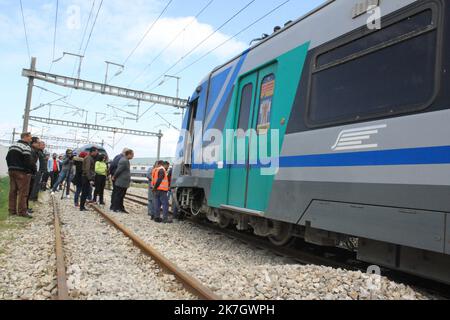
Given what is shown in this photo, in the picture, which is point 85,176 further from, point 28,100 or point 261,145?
point 28,100

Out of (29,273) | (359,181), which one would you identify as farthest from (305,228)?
(29,273)

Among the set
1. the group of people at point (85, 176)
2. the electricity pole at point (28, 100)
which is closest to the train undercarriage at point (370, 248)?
the group of people at point (85, 176)

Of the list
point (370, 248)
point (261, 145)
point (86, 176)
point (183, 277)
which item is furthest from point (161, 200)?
point (370, 248)

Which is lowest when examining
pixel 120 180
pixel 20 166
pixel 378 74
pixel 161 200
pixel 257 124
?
pixel 161 200

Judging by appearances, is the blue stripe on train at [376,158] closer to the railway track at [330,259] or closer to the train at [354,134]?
the train at [354,134]

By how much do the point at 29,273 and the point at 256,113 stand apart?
152 inches

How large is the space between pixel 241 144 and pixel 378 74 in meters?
2.97

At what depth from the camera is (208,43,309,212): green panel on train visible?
19.0ft

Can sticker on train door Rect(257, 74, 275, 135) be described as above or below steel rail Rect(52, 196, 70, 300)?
above

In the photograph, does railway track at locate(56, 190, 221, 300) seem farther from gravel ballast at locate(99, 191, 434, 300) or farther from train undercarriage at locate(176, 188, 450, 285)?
train undercarriage at locate(176, 188, 450, 285)

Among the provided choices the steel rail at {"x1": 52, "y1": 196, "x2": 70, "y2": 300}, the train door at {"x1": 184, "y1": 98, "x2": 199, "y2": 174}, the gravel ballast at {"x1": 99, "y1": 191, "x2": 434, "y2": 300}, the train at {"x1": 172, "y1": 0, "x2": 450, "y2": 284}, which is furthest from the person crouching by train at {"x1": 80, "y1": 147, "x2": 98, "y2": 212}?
the train at {"x1": 172, "y1": 0, "x2": 450, "y2": 284}

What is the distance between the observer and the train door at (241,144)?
22.1ft

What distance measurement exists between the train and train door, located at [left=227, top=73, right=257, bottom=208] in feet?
0.07

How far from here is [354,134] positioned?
178 inches
